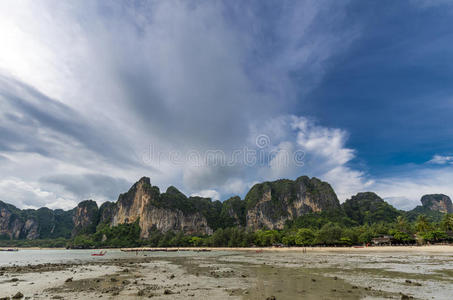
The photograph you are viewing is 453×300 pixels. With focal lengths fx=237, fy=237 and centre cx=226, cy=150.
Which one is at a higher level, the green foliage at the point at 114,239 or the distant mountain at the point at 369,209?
the distant mountain at the point at 369,209

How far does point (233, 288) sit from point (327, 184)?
190 m

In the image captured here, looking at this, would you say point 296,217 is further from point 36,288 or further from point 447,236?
point 36,288

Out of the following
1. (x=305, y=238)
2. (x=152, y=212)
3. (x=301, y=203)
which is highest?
(x=301, y=203)

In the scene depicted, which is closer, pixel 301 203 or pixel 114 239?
pixel 114 239

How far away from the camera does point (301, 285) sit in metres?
18.9

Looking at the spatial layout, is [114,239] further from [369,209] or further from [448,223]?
[369,209]

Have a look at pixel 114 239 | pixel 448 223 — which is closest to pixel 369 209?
pixel 448 223

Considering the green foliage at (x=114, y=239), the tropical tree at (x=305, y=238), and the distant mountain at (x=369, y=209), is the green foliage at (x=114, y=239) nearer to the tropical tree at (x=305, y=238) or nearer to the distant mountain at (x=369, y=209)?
the tropical tree at (x=305, y=238)

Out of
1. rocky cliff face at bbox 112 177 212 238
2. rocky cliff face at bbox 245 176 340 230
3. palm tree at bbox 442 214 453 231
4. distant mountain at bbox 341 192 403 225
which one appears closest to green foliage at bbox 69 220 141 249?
rocky cliff face at bbox 112 177 212 238

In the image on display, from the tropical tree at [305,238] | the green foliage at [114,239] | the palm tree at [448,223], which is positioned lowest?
the green foliage at [114,239]

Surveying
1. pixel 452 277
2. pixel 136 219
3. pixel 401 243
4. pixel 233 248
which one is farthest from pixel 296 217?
pixel 452 277

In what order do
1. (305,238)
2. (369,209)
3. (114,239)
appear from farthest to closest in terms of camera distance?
(369,209)
(114,239)
(305,238)

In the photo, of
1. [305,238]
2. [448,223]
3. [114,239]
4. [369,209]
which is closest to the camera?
[448,223]

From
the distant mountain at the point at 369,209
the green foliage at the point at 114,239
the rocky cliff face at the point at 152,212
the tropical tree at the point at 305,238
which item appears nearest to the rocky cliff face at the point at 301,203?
the distant mountain at the point at 369,209
